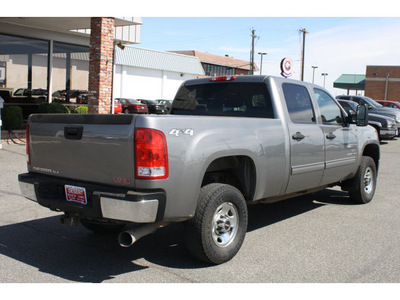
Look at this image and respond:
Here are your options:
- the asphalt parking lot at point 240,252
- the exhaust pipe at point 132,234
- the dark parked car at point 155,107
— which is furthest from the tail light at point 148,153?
the dark parked car at point 155,107

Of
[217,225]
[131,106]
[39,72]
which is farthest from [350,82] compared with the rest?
[217,225]

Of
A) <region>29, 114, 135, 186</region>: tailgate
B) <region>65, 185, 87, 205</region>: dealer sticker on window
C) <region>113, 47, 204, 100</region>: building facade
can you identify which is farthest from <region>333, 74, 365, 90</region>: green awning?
<region>65, 185, 87, 205</region>: dealer sticker on window

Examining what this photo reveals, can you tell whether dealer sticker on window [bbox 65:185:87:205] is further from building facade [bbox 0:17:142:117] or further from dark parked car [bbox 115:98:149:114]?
dark parked car [bbox 115:98:149:114]

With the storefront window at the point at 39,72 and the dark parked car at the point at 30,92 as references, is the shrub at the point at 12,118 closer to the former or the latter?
the storefront window at the point at 39,72

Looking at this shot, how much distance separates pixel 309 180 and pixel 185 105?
1955 mm

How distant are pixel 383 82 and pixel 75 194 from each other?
63727 mm

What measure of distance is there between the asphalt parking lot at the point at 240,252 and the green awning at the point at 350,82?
63113 millimetres

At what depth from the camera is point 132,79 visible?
155ft

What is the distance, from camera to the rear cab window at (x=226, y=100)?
5.38 meters

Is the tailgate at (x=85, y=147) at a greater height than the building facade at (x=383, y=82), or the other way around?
the building facade at (x=383, y=82)

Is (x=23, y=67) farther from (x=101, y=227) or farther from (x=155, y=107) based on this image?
(x=155, y=107)

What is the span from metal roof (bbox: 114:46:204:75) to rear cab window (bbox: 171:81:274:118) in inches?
1530

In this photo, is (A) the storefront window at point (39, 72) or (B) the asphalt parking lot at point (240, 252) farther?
(A) the storefront window at point (39, 72)

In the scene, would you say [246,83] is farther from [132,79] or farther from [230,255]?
[132,79]
